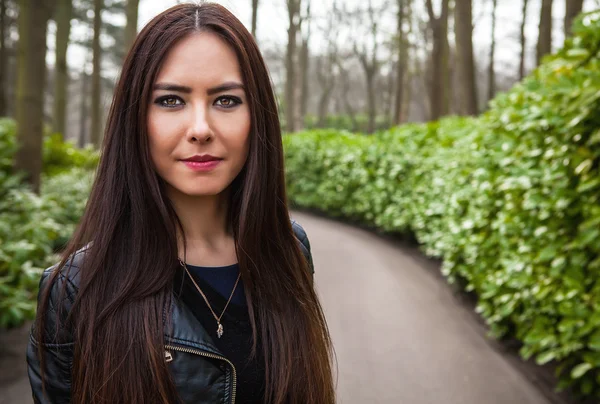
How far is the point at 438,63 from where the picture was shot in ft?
51.8

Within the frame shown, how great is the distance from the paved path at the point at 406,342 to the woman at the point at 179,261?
3.64 ft

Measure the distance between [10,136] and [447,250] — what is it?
5.69m

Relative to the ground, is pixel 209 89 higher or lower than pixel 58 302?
higher

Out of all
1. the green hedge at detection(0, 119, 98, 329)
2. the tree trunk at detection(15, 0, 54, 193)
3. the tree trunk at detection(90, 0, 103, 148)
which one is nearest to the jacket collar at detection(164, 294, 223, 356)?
the green hedge at detection(0, 119, 98, 329)

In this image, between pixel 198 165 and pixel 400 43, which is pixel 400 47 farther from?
pixel 198 165

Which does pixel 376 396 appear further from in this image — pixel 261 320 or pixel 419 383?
pixel 261 320

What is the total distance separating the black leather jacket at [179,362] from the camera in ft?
5.12

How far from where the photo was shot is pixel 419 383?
14.1 feet

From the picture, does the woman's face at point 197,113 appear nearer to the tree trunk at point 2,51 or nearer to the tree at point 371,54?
the tree trunk at point 2,51

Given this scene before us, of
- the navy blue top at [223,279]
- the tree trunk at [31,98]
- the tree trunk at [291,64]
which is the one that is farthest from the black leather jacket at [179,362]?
the tree trunk at [291,64]

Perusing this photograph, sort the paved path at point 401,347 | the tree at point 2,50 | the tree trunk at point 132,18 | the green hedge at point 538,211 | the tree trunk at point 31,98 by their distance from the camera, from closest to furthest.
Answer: the green hedge at point 538,211
the paved path at point 401,347
the tree trunk at point 31,98
the tree trunk at point 132,18
the tree at point 2,50

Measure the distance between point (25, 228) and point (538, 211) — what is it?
4.16m

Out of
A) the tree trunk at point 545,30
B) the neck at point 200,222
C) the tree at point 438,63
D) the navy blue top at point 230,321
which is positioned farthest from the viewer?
the tree trunk at point 545,30

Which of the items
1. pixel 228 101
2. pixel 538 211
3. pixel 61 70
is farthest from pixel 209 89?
pixel 61 70
